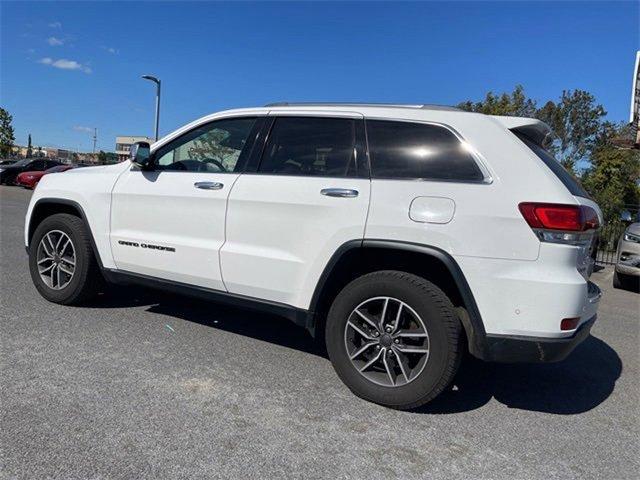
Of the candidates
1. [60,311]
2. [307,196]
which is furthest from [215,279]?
[60,311]

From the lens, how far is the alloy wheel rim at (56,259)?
15.5ft

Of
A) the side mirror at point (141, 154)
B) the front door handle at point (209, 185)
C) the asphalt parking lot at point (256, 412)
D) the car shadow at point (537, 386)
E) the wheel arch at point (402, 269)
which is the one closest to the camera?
the asphalt parking lot at point (256, 412)

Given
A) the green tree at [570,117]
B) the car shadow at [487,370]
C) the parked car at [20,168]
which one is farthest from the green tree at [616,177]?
A: the parked car at [20,168]

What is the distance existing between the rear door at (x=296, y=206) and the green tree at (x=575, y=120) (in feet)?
98.3

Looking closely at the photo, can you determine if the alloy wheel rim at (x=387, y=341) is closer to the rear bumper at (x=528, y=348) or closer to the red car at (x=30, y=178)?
the rear bumper at (x=528, y=348)

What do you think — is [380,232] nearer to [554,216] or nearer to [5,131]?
[554,216]

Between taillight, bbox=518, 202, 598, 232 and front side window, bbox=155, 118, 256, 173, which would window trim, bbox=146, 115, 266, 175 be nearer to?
front side window, bbox=155, 118, 256, 173

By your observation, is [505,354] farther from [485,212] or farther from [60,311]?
[60,311]

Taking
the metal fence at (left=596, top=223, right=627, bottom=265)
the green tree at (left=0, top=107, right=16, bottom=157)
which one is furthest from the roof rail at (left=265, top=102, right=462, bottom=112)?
the green tree at (left=0, top=107, right=16, bottom=157)

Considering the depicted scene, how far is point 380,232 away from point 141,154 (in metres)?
2.21

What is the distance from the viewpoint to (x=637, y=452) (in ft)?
9.59

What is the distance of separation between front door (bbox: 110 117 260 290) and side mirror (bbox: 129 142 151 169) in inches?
2.0

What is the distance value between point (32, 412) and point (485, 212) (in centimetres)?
275

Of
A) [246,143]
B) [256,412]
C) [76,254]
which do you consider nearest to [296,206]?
[246,143]
